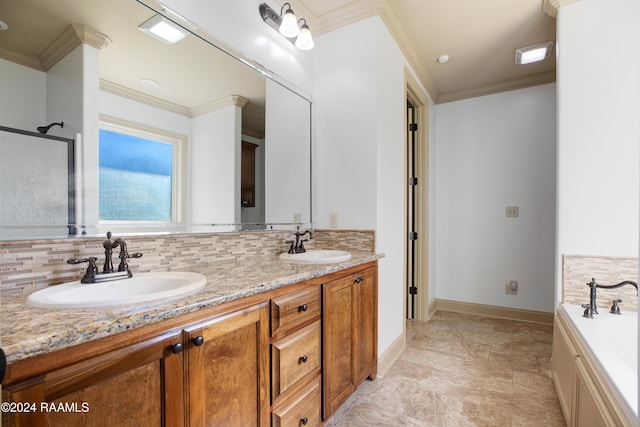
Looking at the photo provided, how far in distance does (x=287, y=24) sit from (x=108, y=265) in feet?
5.32

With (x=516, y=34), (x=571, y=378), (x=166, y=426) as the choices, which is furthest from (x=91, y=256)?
(x=516, y=34)

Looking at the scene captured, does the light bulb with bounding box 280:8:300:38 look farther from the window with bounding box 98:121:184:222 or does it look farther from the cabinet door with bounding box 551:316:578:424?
the cabinet door with bounding box 551:316:578:424

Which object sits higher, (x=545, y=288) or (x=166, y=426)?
(x=166, y=426)

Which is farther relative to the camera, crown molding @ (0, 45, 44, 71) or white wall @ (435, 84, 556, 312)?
white wall @ (435, 84, 556, 312)

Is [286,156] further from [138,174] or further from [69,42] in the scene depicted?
[69,42]

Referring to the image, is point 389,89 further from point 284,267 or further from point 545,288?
point 545,288

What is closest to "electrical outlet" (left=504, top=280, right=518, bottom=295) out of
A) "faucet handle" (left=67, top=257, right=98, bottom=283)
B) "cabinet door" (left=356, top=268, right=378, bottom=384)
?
"cabinet door" (left=356, top=268, right=378, bottom=384)

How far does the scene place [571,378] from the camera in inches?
58.6

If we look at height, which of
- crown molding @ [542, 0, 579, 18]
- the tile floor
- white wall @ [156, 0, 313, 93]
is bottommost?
the tile floor

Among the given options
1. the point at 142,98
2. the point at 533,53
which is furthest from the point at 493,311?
the point at 142,98

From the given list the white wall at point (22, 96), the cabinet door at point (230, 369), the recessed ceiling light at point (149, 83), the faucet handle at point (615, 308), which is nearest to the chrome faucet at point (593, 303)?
the faucet handle at point (615, 308)

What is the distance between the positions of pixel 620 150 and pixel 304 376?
2.24 m

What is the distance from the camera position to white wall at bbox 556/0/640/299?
176 centimetres

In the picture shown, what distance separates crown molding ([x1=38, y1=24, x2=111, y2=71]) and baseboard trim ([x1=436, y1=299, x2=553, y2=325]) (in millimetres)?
3479
